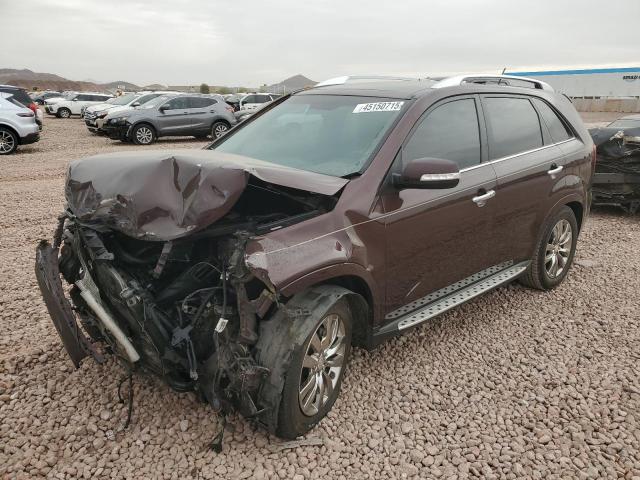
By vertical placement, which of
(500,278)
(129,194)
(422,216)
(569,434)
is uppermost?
(129,194)

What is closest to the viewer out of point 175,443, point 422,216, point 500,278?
point 175,443

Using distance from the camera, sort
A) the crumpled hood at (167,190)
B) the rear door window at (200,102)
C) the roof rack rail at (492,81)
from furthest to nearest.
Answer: the rear door window at (200,102)
the roof rack rail at (492,81)
the crumpled hood at (167,190)

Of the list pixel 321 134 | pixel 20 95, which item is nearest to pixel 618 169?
pixel 321 134

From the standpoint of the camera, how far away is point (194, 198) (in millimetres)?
2371

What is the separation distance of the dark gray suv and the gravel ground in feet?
43.2

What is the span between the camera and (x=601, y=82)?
54.7 metres

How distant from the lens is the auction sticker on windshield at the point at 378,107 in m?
3.36

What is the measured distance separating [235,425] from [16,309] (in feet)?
8.07

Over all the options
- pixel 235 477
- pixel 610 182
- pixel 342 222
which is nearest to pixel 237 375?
pixel 235 477

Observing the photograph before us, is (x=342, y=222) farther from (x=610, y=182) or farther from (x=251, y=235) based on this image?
(x=610, y=182)

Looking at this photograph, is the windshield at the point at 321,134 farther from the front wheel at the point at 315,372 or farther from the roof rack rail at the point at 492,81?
the front wheel at the point at 315,372

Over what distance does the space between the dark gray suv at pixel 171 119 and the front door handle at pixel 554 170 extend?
13534mm

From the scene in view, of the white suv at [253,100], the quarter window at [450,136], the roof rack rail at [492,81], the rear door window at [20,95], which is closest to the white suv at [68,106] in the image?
the white suv at [253,100]

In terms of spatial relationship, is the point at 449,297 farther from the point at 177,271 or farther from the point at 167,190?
the point at 167,190
